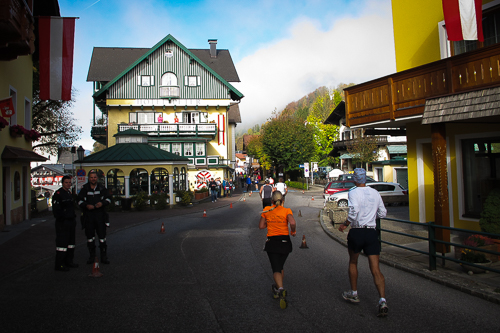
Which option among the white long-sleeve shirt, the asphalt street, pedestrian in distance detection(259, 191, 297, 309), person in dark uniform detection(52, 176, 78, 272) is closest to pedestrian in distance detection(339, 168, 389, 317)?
the white long-sleeve shirt

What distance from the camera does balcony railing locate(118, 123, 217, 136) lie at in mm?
37719

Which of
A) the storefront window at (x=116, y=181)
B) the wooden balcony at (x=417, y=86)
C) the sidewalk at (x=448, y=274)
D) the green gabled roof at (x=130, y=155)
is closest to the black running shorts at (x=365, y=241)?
the sidewalk at (x=448, y=274)

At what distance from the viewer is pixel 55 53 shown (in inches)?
481

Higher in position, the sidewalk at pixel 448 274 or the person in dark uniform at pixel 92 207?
the person in dark uniform at pixel 92 207

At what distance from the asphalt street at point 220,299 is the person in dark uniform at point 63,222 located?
35 cm

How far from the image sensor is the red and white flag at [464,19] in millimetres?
9500

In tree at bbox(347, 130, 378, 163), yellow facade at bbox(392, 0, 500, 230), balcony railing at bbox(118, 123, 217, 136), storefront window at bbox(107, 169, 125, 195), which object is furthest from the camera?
tree at bbox(347, 130, 378, 163)

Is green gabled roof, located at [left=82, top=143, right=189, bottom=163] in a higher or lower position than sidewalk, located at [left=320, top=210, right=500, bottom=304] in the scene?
higher

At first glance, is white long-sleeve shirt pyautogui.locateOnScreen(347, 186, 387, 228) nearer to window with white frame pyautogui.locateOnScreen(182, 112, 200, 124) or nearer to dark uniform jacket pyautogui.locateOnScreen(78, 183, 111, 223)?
dark uniform jacket pyautogui.locateOnScreen(78, 183, 111, 223)

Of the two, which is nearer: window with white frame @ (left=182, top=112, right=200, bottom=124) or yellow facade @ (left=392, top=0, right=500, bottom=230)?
yellow facade @ (left=392, top=0, right=500, bottom=230)

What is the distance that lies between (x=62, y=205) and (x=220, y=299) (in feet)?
13.8

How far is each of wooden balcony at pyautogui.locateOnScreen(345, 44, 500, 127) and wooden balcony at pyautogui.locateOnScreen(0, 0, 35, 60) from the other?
9.47 metres

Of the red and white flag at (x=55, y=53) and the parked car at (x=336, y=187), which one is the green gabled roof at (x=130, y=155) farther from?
the red and white flag at (x=55, y=53)

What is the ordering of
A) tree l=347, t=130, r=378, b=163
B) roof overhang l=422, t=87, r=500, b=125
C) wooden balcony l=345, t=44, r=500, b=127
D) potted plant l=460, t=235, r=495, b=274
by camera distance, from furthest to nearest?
tree l=347, t=130, r=378, b=163 → wooden balcony l=345, t=44, r=500, b=127 → roof overhang l=422, t=87, r=500, b=125 → potted plant l=460, t=235, r=495, b=274
